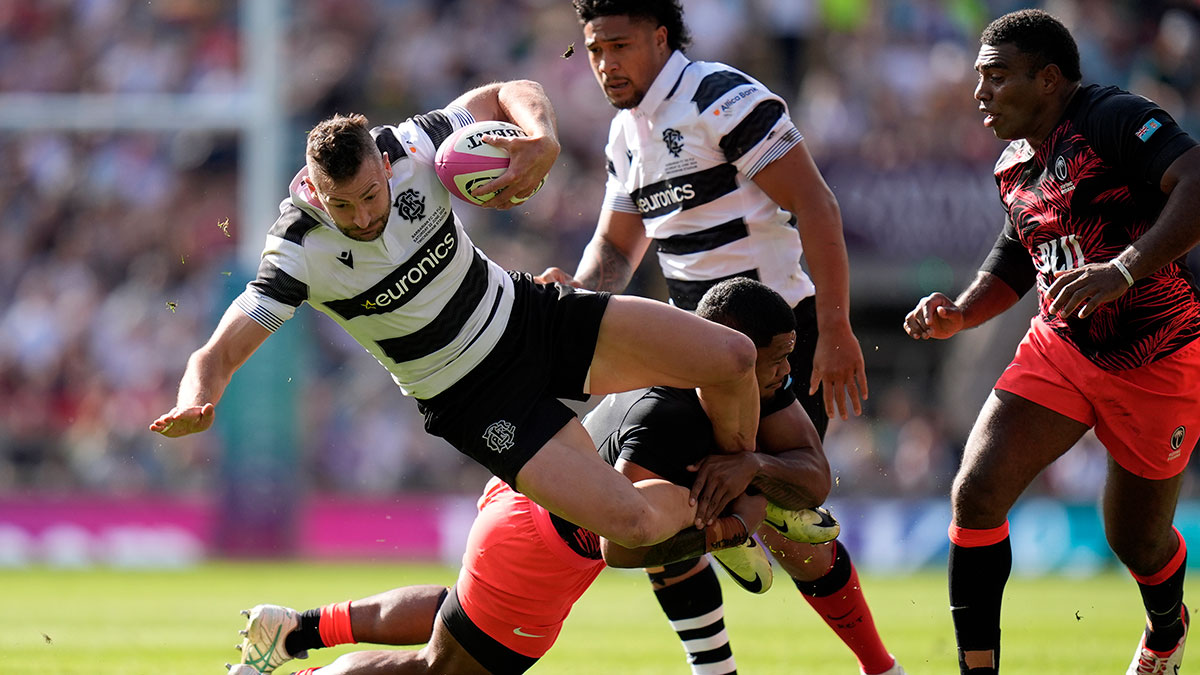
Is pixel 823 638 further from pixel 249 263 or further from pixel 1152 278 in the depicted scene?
pixel 249 263

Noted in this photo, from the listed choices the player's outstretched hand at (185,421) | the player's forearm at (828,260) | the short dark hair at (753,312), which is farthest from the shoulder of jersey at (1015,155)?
the player's outstretched hand at (185,421)

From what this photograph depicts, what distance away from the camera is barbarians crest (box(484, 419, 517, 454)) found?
5344 mm

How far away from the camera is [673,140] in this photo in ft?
20.9

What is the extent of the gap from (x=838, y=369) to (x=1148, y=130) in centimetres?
153

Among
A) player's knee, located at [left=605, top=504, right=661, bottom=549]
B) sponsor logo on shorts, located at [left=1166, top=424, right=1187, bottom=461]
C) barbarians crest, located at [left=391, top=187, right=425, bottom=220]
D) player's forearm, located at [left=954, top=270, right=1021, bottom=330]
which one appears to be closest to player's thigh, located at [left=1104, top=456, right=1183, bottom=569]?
sponsor logo on shorts, located at [left=1166, top=424, right=1187, bottom=461]

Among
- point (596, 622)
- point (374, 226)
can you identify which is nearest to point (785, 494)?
point (374, 226)

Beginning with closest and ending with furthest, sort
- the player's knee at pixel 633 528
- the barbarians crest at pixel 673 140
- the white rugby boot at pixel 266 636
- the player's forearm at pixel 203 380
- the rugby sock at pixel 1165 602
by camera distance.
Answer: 1. the player's forearm at pixel 203 380
2. the player's knee at pixel 633 528
3. the white rugby boot at pixel 266 636
4. the rugby sock at pixel 1165 602
5. the barbarians crest at pixel 673 140

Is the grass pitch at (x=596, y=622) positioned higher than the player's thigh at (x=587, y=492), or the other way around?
the player's thigh at (x=587, y=492)

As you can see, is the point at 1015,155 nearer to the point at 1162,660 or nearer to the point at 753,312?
the point at 753,312

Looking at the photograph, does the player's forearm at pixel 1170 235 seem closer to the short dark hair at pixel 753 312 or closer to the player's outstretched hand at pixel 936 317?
the player's outstretched hand at pixel 936 317

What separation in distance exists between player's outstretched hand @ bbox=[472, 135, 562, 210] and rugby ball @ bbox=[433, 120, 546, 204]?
23 mm

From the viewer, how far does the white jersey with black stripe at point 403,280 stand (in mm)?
5254

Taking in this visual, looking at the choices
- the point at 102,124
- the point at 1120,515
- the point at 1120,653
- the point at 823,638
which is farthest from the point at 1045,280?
the point at 102,124

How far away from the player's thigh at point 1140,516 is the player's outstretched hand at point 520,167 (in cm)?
259
